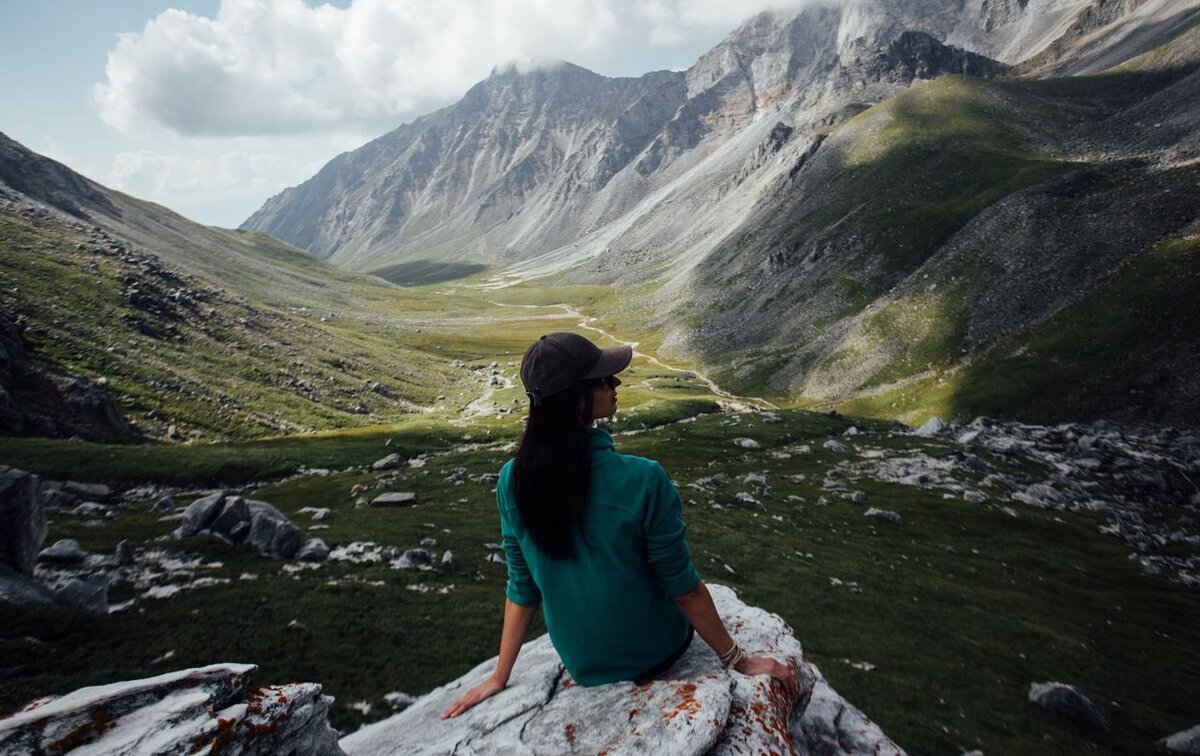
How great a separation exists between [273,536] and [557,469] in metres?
25.7

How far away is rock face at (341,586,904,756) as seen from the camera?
6105 millimetres

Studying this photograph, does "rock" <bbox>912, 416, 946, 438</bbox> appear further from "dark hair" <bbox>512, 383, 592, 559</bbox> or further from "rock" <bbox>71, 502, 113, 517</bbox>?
"rock" <bbox>71, 502, 113, 517</bbox>

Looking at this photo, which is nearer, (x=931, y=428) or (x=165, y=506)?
(x=165, y=506)

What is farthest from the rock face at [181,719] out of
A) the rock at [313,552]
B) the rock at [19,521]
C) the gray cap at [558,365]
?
the rock at [313,552]

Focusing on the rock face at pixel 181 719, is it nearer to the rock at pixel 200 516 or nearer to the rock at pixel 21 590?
the rock at pixel 21 590

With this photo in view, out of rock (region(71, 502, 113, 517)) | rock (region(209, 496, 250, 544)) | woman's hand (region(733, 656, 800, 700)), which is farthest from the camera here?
rock (region(71, 502, 113, 517))

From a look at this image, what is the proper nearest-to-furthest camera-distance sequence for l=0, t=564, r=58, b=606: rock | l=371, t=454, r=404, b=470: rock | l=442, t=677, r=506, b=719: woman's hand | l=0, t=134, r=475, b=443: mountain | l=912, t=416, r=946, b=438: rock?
l=442, t=677, r=506, b=719: woman's hand < l=0, t=564, r=58, b=606: rock < l=0, t=134, r=475, b=443: mountain < l=371, t=454, r=404, b=470: rock < l=912, t=416, r=946, b=438: rock

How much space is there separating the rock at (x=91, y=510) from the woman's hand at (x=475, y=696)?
38.0 m

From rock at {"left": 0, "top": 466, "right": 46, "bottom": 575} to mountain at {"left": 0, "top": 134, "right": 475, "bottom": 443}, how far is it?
39.8 meters

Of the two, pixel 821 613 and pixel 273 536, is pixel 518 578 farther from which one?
pixel 821 613

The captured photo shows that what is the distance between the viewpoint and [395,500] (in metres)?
40.9

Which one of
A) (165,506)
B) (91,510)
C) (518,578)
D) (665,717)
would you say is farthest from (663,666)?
(91,510)

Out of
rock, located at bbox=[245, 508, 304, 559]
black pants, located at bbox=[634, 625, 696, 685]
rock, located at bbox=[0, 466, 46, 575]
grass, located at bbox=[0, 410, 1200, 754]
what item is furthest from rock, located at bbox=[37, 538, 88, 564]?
black pants, located at bbox=[634, 625, 696, 685]

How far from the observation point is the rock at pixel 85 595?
1830 centimetres
